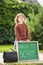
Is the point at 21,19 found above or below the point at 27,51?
above

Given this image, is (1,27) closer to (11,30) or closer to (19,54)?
(11,30)

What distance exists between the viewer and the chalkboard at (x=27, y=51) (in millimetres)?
8070

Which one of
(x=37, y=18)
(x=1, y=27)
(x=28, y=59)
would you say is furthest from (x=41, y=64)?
(x=1, y=27)

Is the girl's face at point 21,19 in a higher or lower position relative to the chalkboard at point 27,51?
higher

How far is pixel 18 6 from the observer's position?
20.1m

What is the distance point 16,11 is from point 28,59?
39.9ft

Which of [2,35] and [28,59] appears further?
[2,35]

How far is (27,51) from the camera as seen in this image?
8133 mm

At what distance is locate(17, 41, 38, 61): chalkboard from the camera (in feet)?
26.5

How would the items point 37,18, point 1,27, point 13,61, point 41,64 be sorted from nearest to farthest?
point 41,64 → point 13,61 → point 37,18 → point 1,27

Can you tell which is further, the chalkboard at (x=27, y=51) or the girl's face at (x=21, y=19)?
the girl's face at (x=21, y=19)

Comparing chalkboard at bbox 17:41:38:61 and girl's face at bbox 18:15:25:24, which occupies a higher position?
girl's face at bbox 18:15:25:24

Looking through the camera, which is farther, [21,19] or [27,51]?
[21,19]

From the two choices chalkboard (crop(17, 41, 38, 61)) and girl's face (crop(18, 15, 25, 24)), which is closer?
chalkboard (crop(17, 41, 38, 61))
